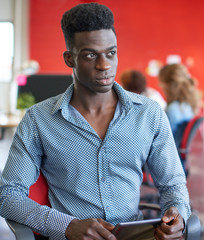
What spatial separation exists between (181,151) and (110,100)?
1.70m

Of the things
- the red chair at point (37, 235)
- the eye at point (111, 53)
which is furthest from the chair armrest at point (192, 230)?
the eye at point (111, 53)

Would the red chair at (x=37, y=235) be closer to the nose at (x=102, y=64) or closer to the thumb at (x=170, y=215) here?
the thumb at (x=170, y=215)

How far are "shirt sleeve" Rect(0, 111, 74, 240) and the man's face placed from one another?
0.25 m

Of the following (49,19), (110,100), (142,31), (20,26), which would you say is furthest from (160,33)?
(110,100)

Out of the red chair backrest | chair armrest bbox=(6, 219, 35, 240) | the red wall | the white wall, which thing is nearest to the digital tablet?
chair armrest bbox=(6, 219, 35, 240)

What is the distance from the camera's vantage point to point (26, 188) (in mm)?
1345

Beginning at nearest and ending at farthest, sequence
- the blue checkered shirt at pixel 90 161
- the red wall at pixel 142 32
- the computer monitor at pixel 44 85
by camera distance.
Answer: the blue checkered shirt at pixel 90 161 → the computer monitor at pixel 44 85 → the red wall at pixel 142 32

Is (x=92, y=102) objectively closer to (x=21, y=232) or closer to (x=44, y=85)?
(x=21, y=232)

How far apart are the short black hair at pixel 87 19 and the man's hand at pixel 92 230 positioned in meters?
0.55

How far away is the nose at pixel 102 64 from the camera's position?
1272mm

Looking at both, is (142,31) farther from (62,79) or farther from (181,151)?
(181,151)

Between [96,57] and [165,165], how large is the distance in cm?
42

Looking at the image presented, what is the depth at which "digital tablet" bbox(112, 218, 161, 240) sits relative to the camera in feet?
3.67

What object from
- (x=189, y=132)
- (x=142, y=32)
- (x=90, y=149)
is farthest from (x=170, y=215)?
(x=142, y=32)
